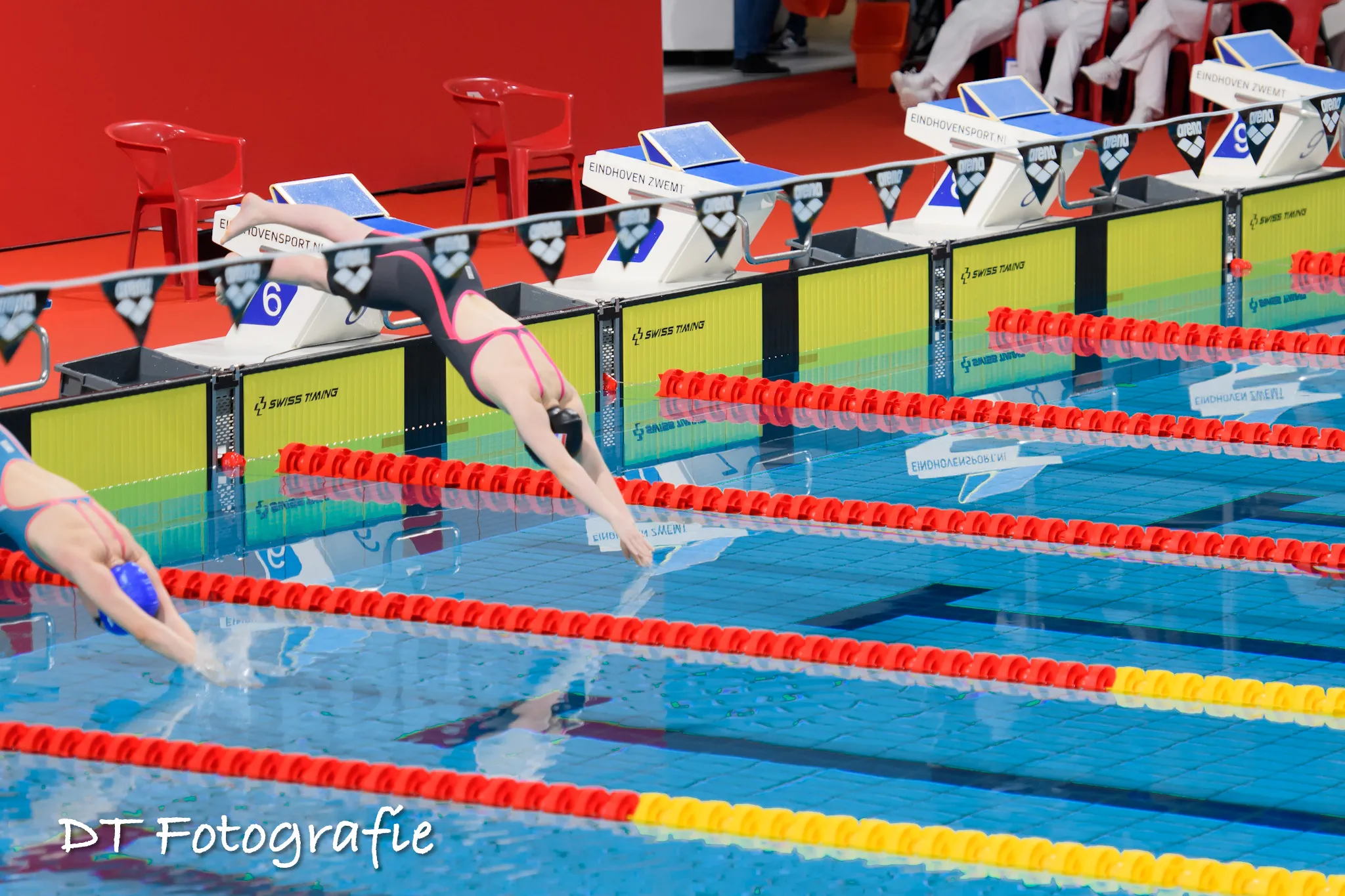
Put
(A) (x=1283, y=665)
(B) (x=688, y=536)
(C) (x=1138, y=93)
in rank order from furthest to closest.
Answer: (C) (x=1138, y=93), (B) (x=688, y=536), (A) (x=1283, y=665)

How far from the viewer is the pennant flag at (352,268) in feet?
18.9

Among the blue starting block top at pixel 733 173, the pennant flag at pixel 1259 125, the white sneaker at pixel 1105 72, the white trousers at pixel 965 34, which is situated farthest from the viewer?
the white trousers at pixel 965 34

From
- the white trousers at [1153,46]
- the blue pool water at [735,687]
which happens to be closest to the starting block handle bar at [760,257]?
the blue pool water at [735,687]

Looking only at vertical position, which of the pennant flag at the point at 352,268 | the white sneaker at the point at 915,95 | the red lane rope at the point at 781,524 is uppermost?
the pennant flag at the point at 352,268

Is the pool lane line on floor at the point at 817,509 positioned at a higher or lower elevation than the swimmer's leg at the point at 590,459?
lower

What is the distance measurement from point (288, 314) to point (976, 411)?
7.99 feet

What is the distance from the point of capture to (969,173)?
828 centimetres

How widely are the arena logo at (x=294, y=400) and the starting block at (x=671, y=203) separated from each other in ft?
3.53

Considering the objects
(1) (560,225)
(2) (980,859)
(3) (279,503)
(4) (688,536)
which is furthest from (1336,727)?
(3) (279,503)

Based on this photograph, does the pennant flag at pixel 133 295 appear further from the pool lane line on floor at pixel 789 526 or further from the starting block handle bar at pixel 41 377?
the pool lane line on floor at pixel 789 526

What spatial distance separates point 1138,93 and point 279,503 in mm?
8139

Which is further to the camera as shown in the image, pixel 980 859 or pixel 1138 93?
pixel 1138 93

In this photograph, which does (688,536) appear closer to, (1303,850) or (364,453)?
(364,453)

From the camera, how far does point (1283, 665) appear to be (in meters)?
5.10
